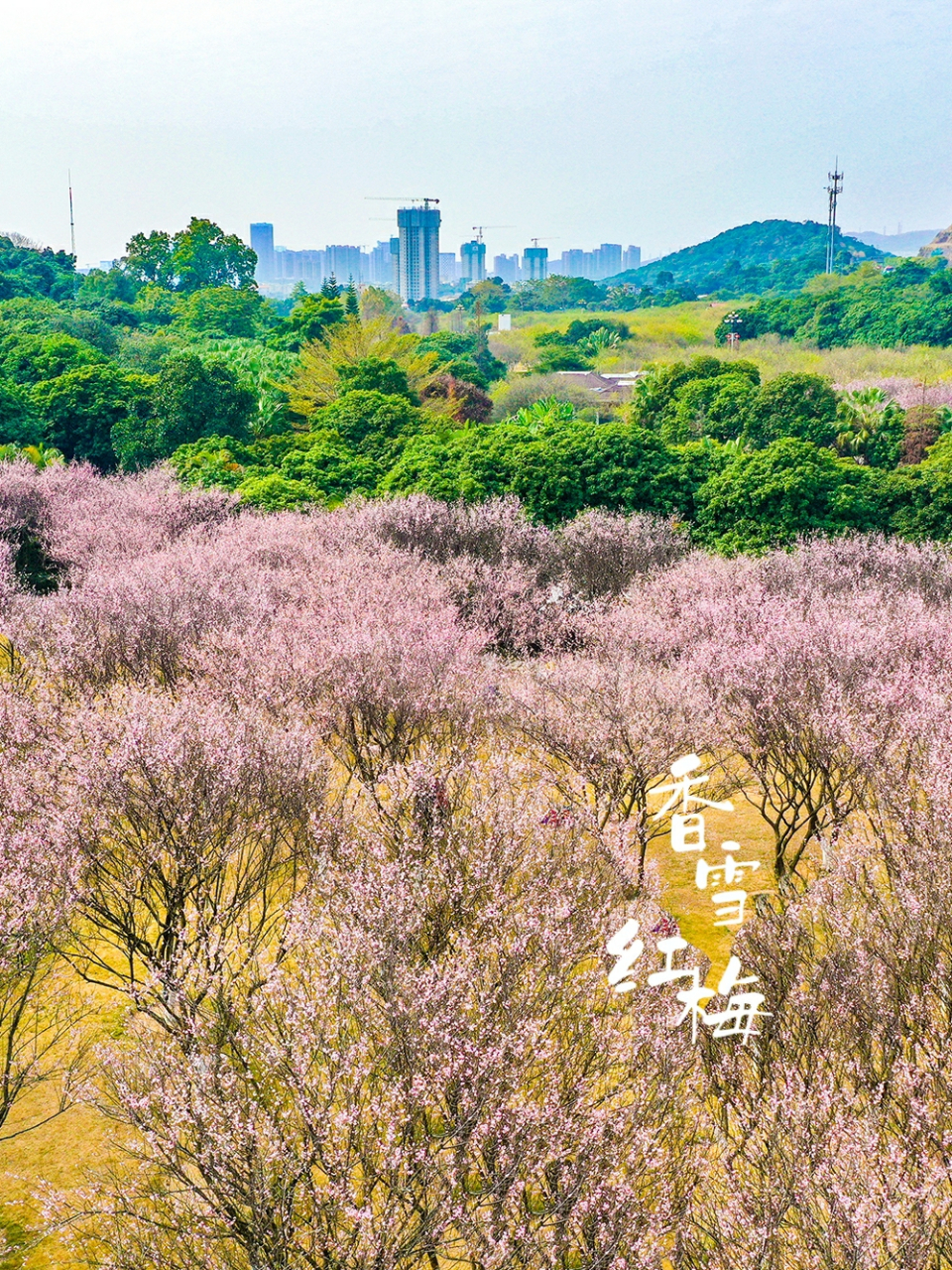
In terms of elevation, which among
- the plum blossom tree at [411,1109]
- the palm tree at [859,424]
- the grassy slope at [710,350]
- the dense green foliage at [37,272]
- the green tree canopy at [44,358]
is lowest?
the plum blossom tree at [411,1109]

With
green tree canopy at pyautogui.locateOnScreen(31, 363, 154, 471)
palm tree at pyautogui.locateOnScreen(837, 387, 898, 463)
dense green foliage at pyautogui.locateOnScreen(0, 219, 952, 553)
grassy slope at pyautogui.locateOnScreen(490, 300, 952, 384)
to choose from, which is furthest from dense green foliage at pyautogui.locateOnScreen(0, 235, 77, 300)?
palm tree at pyautogui.locateOnScreen(837, 387, 898, 463)

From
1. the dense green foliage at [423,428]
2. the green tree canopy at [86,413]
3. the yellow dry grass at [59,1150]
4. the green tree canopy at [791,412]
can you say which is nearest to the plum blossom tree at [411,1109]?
the yellow dry grass at [59,1150]

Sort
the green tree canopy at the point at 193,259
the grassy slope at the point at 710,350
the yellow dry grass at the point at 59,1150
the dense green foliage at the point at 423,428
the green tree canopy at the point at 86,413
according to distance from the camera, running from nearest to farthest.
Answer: the yellow dry grass at the point at 59,1150
the dense green foliage at the point at 423,428
the green tree canopy at the point at 86,413
the grassy slope at the point at 710,350
the green tree canopy at the point at 193,259

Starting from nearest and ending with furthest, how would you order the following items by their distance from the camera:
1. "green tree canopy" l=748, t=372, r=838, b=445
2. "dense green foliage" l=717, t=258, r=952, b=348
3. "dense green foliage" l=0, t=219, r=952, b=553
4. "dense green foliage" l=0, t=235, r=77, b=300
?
"dense green foliage" l=0, t=219, r=952, b=553
"green tree canopy" l=748, t=372, r=838, b=445
"dense green foliage" l=717, t=258, r=952, b=348
"dense green foliage" l=0, t=235, r=77, b=300

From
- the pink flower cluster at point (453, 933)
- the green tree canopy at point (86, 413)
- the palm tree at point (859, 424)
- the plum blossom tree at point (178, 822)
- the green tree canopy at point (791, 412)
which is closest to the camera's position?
the pink flower cluster at point (453, 933)

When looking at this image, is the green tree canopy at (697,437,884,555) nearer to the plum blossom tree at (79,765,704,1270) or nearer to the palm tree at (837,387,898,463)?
the palm tree at (837,387,898,463)

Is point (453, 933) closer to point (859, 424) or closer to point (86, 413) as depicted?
point (86, 413)

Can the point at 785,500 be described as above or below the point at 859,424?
below

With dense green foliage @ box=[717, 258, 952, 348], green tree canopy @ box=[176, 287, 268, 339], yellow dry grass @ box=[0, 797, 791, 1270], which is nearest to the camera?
yellow dry grass @ box=[0, 797, 791, 1270]

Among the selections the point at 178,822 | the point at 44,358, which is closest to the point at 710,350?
the point at 44,358

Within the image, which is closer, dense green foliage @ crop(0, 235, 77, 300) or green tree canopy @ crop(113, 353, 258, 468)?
green tree canopy @ crop(113, 353, 258, 468)

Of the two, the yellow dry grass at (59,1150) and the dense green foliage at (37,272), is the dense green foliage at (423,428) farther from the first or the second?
the yellow dry grass at (59,1150)

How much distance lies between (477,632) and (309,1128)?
13881 mm

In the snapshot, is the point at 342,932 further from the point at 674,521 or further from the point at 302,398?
the point at 302,398
